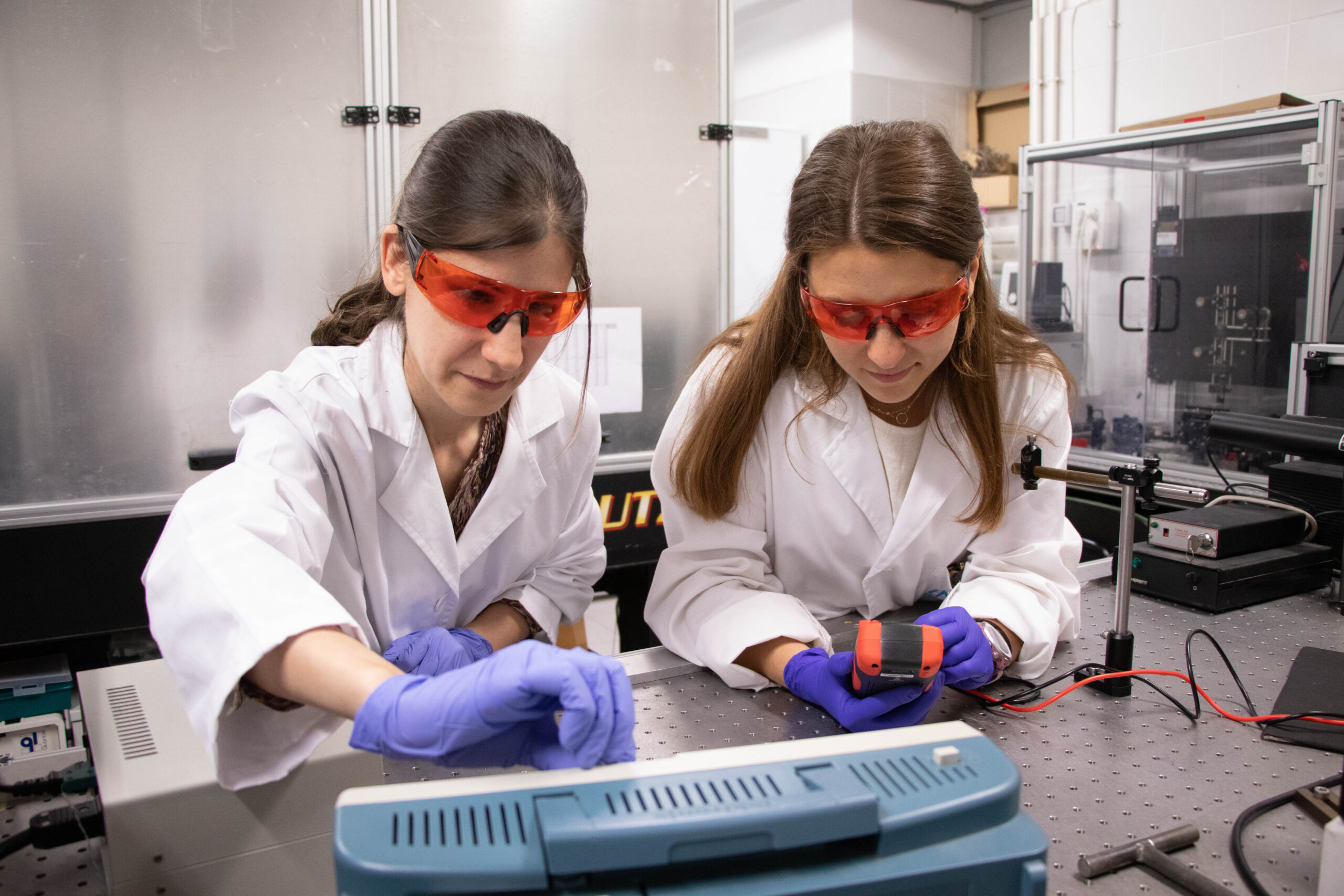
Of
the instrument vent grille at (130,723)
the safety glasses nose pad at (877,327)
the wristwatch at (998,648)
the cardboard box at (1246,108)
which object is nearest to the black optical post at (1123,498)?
the wristwatch at (998,648)

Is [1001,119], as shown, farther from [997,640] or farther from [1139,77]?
[997,640]

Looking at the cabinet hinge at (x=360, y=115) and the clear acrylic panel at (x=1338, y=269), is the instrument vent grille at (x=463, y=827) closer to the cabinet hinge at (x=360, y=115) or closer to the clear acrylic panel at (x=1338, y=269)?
the cabinet hinge at (x=360, y=115)

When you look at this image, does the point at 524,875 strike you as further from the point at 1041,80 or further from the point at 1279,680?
the point at 1041,80

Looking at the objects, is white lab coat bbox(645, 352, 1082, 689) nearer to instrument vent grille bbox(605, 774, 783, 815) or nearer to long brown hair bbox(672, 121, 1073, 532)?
long brown hair bbox(672, 121, 1073, 532)

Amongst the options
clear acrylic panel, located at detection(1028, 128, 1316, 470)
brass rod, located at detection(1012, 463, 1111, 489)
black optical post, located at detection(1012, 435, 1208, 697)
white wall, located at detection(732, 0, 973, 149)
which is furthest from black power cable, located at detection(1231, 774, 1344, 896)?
white wall, located at detection(732, 0, 973, 149)

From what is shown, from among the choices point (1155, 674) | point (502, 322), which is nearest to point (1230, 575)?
point (1155, 674)

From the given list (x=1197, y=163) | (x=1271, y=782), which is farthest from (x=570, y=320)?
(x=1197, y=163)

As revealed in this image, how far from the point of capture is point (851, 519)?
51.3 inches

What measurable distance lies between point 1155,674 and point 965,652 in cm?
30

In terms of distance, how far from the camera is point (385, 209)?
1.96 meters

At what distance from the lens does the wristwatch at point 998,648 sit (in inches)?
42.6

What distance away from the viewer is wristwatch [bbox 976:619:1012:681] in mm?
1081

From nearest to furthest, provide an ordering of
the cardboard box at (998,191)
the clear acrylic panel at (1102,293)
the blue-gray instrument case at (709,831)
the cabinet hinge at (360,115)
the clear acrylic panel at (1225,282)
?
the blue-gray instrument case at (709,831) → the cabinet hinge at (360,115) → the clear acrylic panel at (1225,282) → the clear acrylic panel at (1102,293) → the cardboard box at (998,191)

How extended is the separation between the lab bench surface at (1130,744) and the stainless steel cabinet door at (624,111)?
3.91ft
